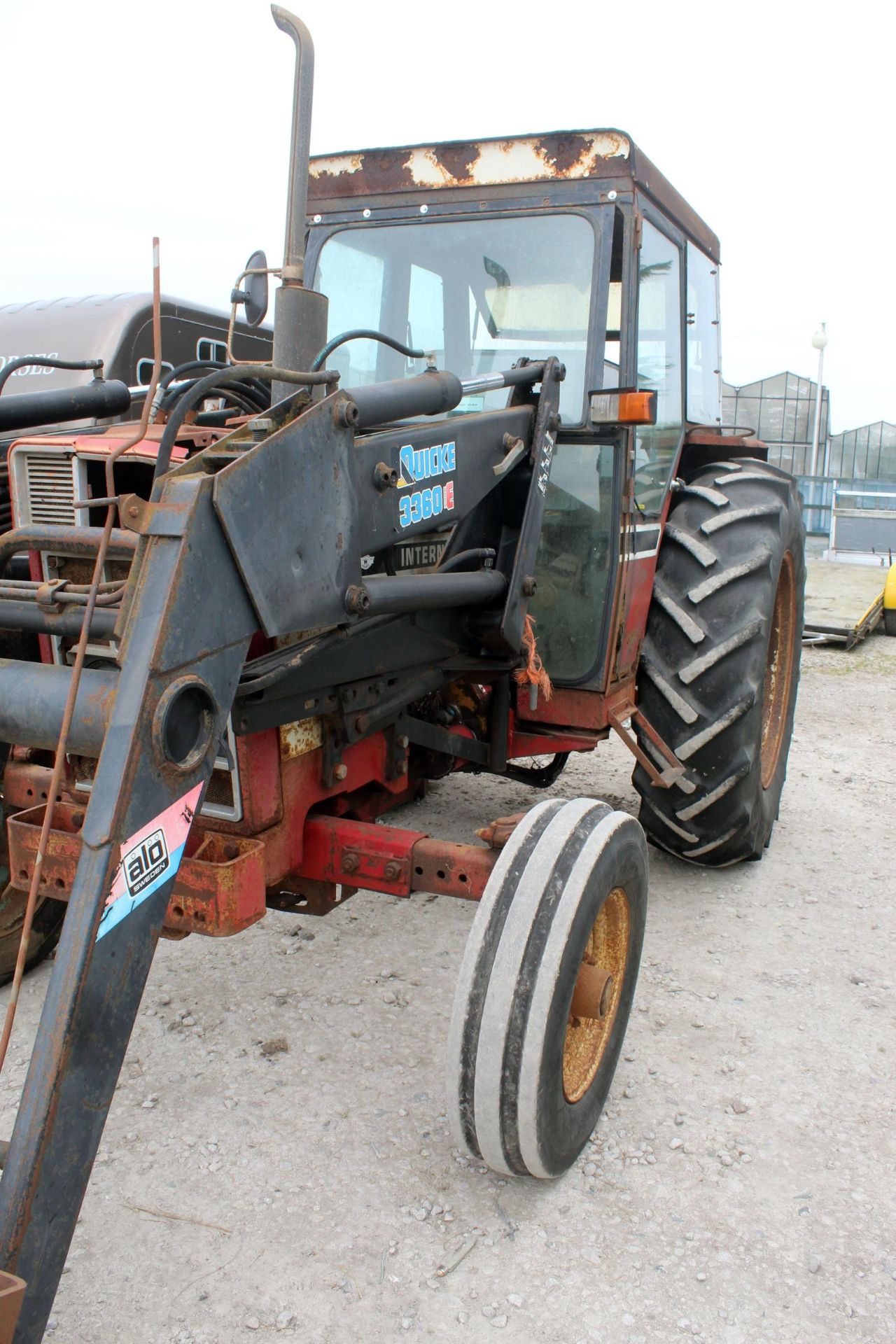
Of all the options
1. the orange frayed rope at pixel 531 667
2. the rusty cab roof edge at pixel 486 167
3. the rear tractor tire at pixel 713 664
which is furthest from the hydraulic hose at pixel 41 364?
the rear tractor tire at pixel 713 664

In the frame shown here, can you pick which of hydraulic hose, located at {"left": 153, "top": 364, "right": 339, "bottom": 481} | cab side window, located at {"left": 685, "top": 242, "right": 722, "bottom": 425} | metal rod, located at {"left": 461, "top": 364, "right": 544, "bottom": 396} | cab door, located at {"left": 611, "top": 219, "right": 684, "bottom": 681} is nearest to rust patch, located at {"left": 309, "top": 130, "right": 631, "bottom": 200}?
cab door, located at {"left": 611, "top": 219, "right": 684, "bottom": 681}

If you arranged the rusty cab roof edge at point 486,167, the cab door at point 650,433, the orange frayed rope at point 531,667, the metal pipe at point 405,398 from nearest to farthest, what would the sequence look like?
the metal pipe at point 405,398, the orange frayed rope at point 531,667, the rusty cab roof edge at point 486,167, the cab door at point 650,433

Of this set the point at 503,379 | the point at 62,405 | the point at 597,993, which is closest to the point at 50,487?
the point at 62,405

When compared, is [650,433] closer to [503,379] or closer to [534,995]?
[503,379]

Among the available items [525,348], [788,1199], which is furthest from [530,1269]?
[525,348]

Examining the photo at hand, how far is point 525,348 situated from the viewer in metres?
3.35

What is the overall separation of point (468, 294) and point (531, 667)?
49.2 inches

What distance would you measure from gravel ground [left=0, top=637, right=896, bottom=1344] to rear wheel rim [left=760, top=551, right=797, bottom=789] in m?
0.89

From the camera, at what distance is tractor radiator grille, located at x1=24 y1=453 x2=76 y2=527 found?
2.67m

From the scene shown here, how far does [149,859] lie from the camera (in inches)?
65.7

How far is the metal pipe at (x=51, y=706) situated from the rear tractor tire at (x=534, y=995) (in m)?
0.87

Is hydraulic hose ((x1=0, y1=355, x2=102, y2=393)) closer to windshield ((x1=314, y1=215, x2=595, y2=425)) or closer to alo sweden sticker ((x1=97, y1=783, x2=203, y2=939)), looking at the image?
windshield ((x1=314, y1=215, x2=595, y2=425))

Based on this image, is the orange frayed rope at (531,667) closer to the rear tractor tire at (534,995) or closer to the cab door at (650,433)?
the cab door at (650,433)

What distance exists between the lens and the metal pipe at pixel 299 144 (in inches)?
90.4
